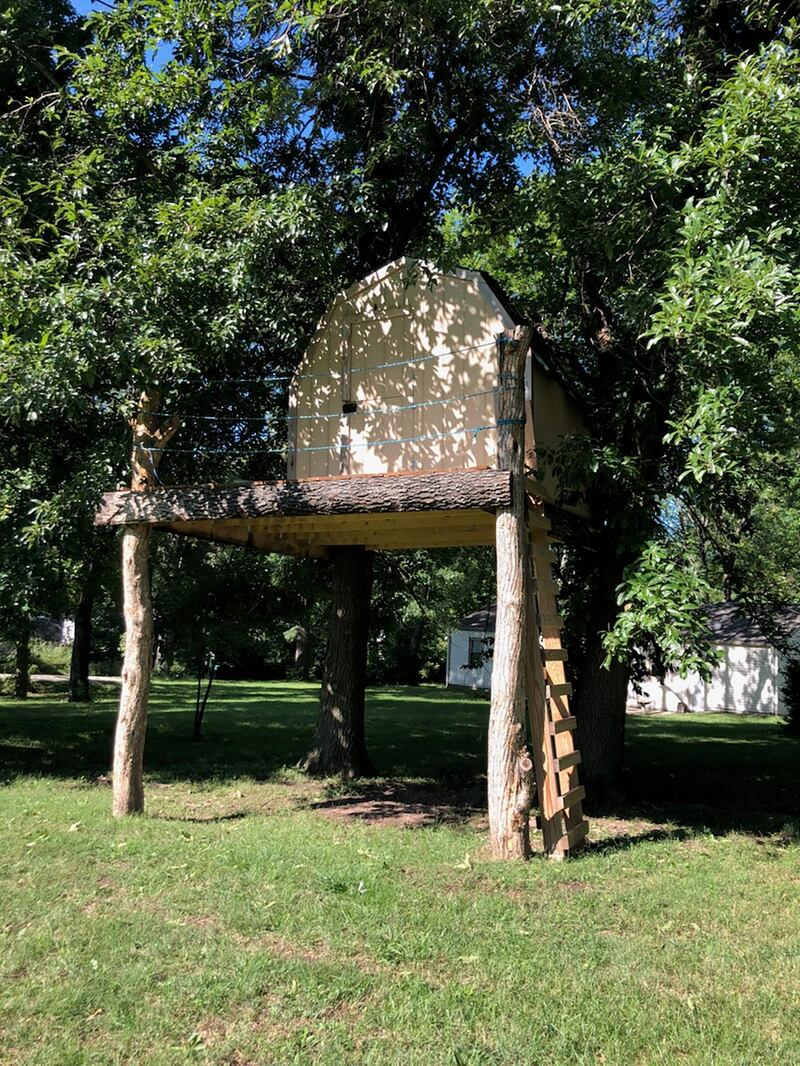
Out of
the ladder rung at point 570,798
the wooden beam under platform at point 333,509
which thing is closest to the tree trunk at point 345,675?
the wooden beam under platform at point 333,509

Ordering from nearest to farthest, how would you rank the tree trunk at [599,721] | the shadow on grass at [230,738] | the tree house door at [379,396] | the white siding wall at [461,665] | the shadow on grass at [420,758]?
the tree house door at [379,396], the shadow on grass at [420,758], the tree trunk at [599,721], the shadow on grass at [230,738], the white siding wall at [461,665]

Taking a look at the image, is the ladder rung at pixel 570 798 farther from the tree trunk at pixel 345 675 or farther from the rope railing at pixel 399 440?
the tree trunk at pixel 345 675

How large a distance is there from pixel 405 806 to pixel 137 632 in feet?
12.7

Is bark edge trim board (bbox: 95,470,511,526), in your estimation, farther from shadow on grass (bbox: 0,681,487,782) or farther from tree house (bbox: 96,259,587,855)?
shadow on grass (bbox: 0,681,487,782)

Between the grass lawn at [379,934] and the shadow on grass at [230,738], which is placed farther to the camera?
the shadow on grass at [230,738]

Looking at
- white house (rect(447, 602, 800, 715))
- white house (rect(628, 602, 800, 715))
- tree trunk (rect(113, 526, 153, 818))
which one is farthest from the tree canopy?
white house (rect(628, 602, 800, 715))

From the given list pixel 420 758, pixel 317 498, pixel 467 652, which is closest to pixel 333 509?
pixel 317 498

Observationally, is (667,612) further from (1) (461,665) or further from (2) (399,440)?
(1) (461,665)

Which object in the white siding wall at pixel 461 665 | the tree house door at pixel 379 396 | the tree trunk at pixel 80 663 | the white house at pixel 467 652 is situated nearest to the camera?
the tree house door at pixel 379 396

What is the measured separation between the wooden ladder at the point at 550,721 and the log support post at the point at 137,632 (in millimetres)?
3911

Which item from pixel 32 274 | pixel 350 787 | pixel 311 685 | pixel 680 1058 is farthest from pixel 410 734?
pixel 311 685

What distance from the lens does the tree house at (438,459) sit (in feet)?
24.2

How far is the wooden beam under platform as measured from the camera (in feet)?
24.3

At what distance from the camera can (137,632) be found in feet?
28.5
